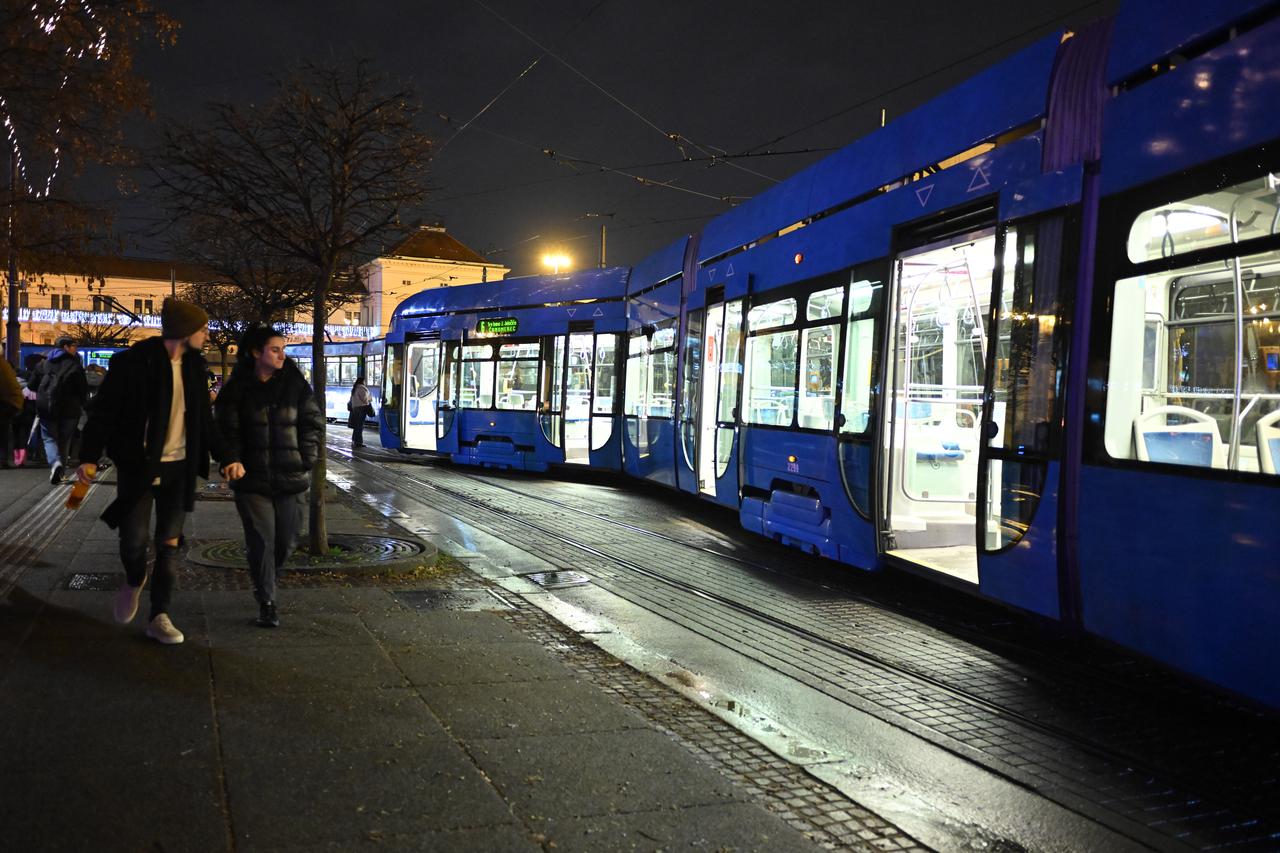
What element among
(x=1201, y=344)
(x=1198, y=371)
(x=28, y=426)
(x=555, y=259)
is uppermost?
(x=555, y=259)

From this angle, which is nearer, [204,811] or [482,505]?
[204,811]

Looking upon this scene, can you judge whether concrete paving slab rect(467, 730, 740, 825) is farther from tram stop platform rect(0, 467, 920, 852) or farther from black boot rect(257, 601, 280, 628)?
black boot rect(257, 601, 280, 628)

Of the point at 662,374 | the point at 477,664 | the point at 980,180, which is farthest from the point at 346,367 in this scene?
the point at 477,664

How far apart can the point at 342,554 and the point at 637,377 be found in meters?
7.88

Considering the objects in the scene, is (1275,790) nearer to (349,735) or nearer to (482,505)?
(349,735)

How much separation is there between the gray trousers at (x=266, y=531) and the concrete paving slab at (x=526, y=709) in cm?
149

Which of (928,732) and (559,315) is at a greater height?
(559,315)

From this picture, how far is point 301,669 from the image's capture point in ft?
17.8

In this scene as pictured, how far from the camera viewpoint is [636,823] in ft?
12.2

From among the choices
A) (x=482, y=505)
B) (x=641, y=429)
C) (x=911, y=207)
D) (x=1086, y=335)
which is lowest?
(x=482, y=505)

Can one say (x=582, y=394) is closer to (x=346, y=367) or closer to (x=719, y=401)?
(x=719, y=401)

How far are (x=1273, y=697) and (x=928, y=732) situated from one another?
1.46m

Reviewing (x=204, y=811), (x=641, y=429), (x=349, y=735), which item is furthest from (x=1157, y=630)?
(x=641, y=429)

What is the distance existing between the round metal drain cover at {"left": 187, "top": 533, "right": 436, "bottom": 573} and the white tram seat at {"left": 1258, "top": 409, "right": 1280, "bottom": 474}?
19.9 ft
